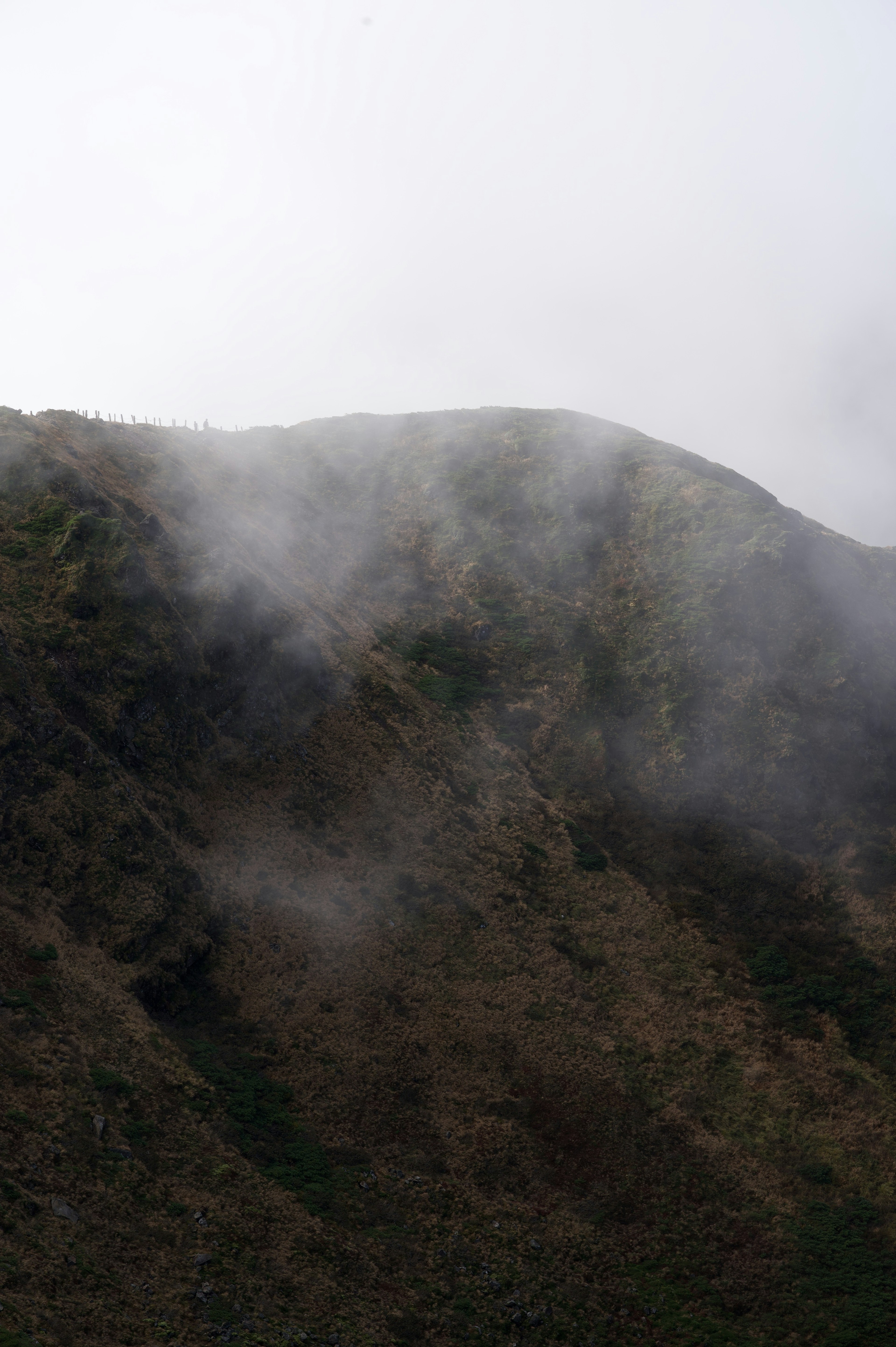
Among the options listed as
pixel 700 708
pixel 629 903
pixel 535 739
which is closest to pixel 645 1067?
pixel 629 903

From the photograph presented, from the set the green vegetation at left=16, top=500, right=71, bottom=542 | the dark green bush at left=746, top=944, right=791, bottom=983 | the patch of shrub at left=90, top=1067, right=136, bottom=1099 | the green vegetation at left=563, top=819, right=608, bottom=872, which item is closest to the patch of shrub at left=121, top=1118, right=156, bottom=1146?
the patch of shrub at left=90, top=1067, right=136, bottom=1099

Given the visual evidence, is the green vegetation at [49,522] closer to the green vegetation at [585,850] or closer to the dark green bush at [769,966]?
the green vegetation at [585,850]

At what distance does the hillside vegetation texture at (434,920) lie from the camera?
838 inches

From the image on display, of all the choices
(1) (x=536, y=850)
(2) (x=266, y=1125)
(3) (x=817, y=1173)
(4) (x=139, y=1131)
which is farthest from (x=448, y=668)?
(4) (x=139, y=1131)

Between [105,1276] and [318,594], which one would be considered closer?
[105,1276]

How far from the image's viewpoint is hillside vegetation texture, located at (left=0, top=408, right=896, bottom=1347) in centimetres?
2130

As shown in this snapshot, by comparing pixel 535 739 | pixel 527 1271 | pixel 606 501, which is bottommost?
pixel 527 1271

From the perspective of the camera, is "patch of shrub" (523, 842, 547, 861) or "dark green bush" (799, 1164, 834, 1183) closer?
"dark green bush" (799, 1164, 834, 1183)

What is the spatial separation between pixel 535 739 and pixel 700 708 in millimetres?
12873

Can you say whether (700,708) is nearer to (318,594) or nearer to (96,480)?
(318,594)

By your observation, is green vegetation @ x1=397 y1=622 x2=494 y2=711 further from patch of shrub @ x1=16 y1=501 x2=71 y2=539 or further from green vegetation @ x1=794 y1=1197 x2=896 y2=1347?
green vegetation @ x1=794 y1=1197 x2=896 y2=1347

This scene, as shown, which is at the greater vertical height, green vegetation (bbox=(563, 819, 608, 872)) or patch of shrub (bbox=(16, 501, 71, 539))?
patch of shrub (bbox=(16, 501, 71, 539))

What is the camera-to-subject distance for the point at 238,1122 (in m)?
24.5

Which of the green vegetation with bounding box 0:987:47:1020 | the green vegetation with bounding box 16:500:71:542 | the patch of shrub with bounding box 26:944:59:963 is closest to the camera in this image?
the green vegetation with bounding box 0:987:47:1020
